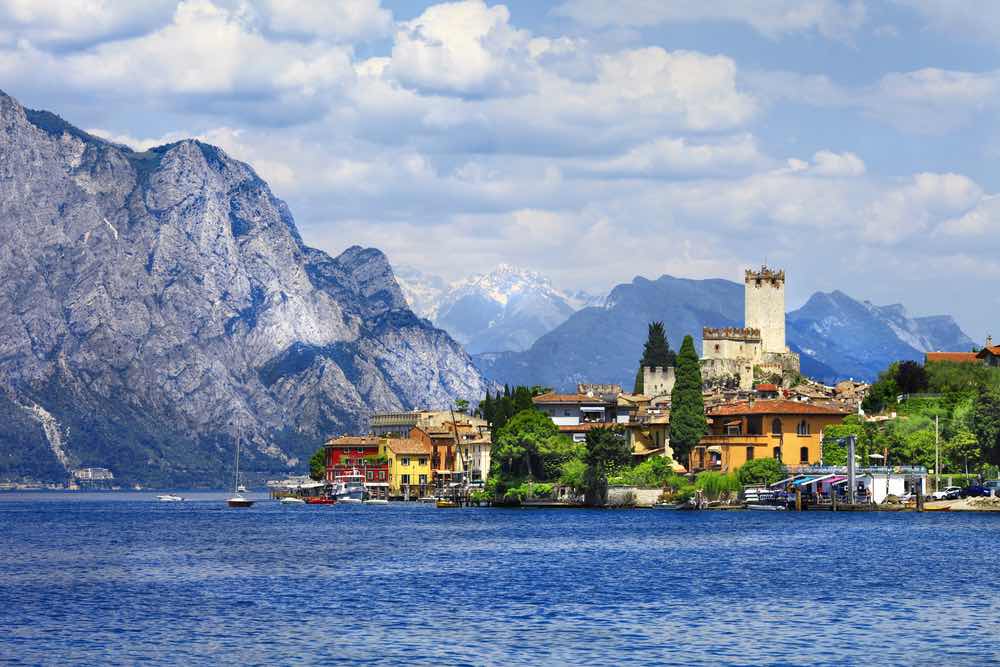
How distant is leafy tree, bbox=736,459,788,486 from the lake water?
36470mm

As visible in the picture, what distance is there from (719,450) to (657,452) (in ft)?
39.7

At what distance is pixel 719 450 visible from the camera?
18075cm

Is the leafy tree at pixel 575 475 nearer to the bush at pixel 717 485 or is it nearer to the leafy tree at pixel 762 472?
the bush at pixel 717 485

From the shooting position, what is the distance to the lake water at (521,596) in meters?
60.8

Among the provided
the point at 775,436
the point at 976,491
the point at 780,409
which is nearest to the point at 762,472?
the point at 775,436

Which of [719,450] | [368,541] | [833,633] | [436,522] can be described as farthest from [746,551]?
[719,450]

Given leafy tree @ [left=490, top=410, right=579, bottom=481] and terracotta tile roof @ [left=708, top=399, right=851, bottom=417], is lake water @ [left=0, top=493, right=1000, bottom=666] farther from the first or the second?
leafy tree @ [left=490, top=410, right=579, bottom=481]

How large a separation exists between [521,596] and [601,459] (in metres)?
106

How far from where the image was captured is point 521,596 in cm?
7956

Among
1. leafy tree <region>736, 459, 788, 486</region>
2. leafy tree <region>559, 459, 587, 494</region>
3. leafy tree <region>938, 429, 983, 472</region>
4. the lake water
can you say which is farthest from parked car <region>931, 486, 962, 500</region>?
leafy tree <region>559, 459, 587, 494</region>

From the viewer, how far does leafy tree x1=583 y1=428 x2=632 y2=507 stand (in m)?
183

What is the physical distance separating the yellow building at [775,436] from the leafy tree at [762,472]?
309cm

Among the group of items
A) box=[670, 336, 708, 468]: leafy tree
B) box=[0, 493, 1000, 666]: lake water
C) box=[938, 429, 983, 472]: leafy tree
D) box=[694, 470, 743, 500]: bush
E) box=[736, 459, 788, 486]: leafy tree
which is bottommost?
box=[0, 493, 1000, 666]: lake water

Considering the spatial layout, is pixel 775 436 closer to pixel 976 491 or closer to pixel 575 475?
pixel 575 475
